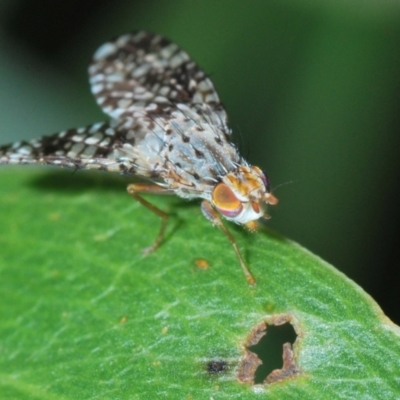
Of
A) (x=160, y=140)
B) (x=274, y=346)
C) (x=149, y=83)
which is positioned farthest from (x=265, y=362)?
(x=149, y=83)

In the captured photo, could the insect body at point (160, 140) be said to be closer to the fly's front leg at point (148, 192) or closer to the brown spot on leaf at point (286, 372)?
the fly's front leg at point (148, 192)

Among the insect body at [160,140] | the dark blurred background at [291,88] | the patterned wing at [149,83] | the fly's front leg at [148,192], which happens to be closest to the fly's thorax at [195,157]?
the insect body at [160,140]


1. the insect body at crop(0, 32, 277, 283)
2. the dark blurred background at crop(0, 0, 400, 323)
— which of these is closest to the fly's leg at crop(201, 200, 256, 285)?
the insect body at crop(0, 32, 277, 283)

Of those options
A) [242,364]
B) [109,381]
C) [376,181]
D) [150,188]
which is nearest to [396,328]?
[242,364]

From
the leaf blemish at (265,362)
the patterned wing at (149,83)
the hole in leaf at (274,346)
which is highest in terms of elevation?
the patterned wing at (149,83)

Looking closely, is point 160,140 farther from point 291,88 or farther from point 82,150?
point 291,88

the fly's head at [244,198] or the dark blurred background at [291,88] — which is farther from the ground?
the dark blurred background at [291,88]

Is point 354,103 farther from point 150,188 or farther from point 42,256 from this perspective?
point 42,256
